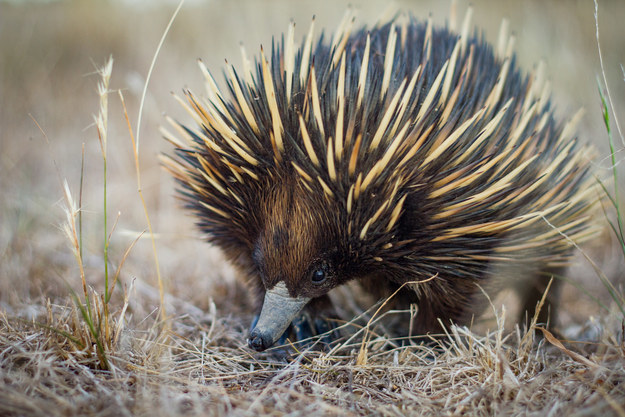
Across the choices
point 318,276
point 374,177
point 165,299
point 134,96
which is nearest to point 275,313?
point 318,276

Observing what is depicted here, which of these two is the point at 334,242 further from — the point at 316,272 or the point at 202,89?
the point at 202,89

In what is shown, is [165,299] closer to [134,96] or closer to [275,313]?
[275,313]

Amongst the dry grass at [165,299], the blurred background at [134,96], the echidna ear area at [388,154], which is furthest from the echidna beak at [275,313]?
the blurred background at [134,96]

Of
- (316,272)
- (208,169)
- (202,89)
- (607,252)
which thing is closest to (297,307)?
(316,272)

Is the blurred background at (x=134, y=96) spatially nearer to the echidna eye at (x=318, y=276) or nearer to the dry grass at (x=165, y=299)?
the dry grass at (x=165, y=299)

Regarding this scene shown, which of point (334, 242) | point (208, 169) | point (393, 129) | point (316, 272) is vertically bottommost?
point (316, 272)

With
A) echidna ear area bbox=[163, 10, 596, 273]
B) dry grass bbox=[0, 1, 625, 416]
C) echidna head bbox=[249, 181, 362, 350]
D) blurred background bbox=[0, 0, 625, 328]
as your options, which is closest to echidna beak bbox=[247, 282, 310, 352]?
echidna head bbox=[249, 181, 362, 350]

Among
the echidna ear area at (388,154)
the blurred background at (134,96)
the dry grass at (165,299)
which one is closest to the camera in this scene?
the dry grass at (165,299)
